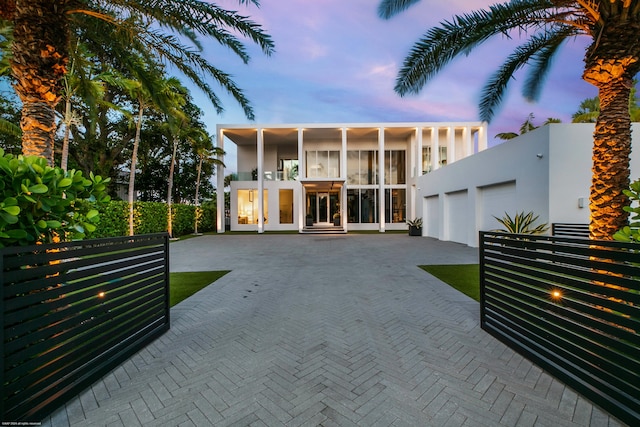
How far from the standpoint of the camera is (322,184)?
2042cm

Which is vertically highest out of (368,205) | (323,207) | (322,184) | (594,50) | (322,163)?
(322,163)

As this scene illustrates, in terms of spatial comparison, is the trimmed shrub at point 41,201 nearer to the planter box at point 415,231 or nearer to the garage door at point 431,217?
the garage door at point 431,217

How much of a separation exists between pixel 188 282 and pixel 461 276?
695cm

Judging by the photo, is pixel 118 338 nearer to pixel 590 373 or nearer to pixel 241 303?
pixel 241 303

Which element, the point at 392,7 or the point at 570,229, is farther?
the point at 570,229

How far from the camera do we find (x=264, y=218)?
885 inches

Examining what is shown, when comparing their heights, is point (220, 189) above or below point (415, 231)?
above

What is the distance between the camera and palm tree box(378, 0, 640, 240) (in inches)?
146

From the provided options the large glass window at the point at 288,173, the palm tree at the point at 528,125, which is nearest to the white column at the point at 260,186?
the large glass window at the point at 288,173

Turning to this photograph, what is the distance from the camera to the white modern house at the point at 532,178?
25.3ft

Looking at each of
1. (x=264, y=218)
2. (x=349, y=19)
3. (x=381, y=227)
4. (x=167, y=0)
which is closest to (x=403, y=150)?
(x=381, y=227)

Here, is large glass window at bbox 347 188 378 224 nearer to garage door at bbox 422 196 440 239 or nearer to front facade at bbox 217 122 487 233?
front facade at bbox 217 122 487 233

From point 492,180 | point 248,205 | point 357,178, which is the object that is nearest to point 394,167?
point 357,178

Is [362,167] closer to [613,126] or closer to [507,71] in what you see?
[507,71]
